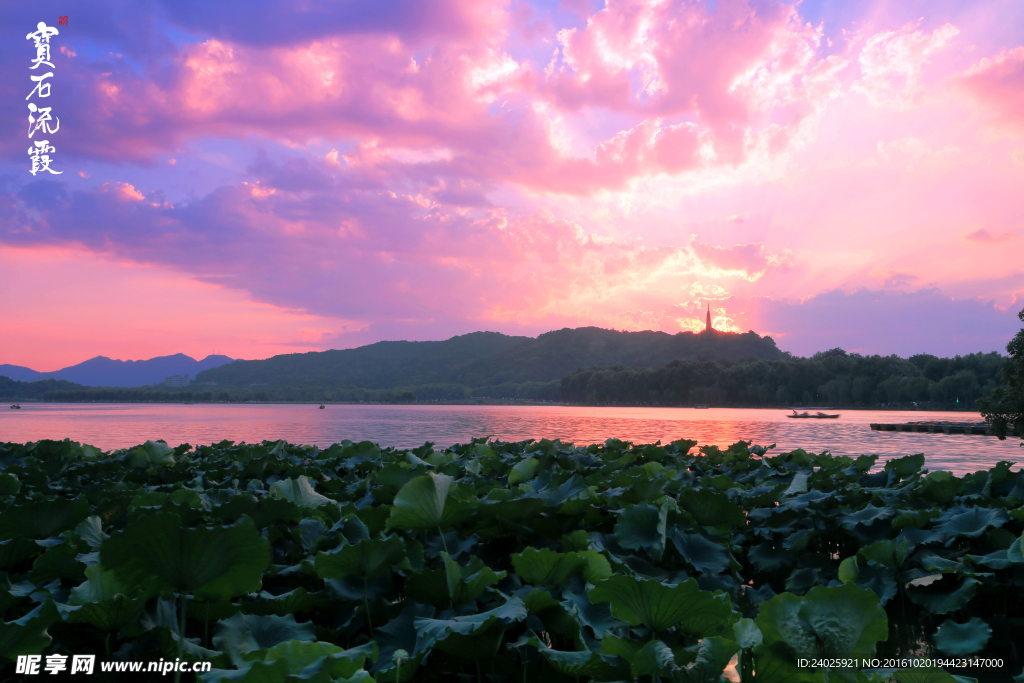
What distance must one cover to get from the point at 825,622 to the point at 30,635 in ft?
8.60

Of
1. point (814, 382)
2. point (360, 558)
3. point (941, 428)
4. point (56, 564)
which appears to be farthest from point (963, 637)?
point (814, 382)

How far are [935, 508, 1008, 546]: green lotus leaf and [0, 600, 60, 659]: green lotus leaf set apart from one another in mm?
4686

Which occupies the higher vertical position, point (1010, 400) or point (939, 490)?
point (1010, 400)

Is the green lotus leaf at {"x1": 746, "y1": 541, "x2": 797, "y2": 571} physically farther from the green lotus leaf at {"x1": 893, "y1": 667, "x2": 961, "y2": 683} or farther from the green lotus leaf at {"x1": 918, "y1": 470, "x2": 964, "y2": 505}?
the green lotus leaf at {"x1": 893, "y1": 667, "x2": 961, "y2": 683}

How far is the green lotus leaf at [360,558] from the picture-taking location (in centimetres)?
244

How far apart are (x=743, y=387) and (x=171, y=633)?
13014 cm

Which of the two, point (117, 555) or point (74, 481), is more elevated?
point (117, 555)

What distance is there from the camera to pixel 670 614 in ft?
6.59

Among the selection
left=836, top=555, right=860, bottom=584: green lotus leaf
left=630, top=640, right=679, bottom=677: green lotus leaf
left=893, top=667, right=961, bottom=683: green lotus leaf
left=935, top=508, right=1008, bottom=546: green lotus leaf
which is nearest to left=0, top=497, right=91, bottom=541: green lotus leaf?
left=630, top=640, right=679, bottom=677: green lotus leaf

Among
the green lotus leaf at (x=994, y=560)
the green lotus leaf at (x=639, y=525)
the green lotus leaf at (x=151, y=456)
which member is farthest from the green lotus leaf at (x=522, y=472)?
the green lotus leaf at (x=151, y=456)

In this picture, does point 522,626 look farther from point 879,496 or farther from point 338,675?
point 879,496

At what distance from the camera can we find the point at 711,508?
146 inches

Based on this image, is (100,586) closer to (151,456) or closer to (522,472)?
(522,472)

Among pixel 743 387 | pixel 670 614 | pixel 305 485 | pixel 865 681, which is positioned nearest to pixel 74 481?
pixel 305 485
